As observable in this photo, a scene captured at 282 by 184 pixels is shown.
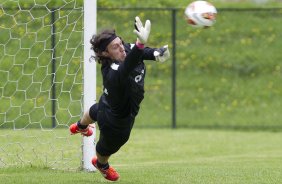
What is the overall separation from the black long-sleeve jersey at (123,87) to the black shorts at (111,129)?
0.05m

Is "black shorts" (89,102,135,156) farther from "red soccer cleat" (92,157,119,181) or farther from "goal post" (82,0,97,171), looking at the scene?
"goal post" (82,0,97,171)

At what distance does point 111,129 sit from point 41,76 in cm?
764

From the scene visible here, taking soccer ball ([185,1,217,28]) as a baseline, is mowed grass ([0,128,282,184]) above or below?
below

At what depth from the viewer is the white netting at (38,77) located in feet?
37.0

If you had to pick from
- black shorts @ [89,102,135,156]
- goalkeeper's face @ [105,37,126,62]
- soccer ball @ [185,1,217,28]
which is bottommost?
black shorts @ [89,102,135,156]

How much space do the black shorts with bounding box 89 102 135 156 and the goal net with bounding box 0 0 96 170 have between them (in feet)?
4.03

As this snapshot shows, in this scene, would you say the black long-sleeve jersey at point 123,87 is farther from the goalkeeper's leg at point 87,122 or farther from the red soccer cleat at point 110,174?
the red soccer cleat at point 110,174

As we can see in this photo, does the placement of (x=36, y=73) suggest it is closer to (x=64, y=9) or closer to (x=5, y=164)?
(x=64, y=9)

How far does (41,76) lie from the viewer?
611 inches

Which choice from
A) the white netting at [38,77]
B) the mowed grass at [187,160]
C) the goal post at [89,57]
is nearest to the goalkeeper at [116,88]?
the mowed grass at [187,160]

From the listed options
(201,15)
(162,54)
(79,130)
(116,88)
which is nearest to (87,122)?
(79,130)

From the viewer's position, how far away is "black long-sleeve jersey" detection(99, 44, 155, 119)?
7.81m

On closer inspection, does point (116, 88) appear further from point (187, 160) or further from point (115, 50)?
point (187, 160)

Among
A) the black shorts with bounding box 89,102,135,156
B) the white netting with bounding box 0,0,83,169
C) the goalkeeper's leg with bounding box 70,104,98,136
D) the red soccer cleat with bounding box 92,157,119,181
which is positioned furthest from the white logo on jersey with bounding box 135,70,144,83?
the white netting with bounding box 0,0,83,169
